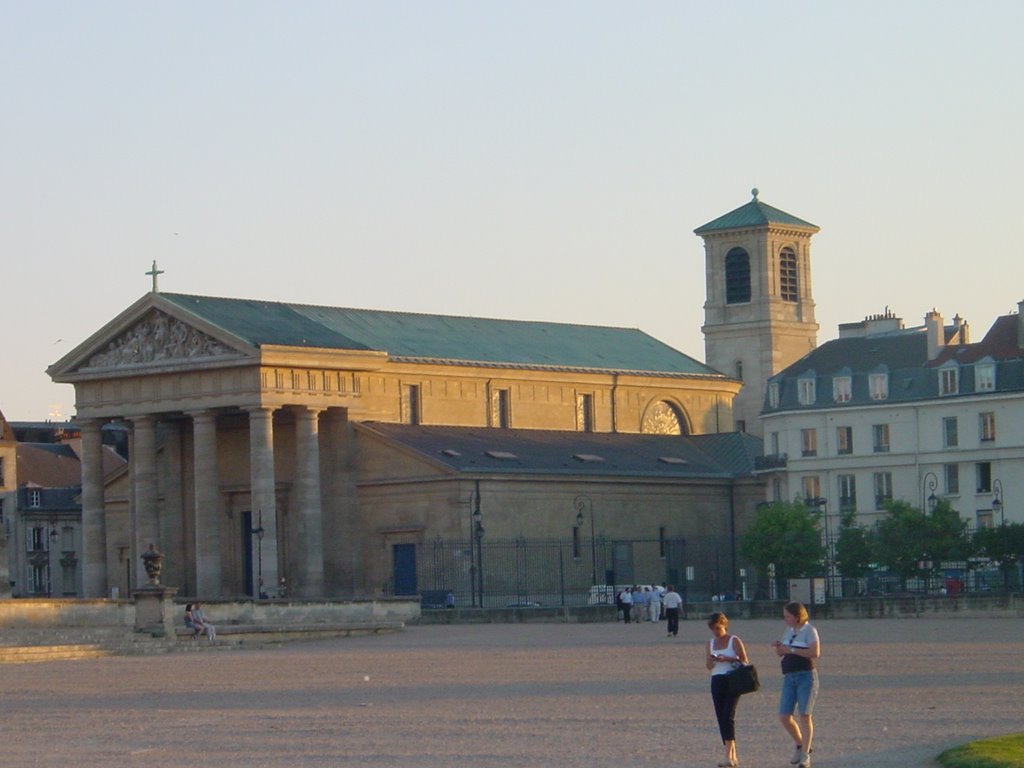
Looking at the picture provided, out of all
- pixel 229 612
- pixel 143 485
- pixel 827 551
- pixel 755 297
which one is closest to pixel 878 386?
pixel 827 551

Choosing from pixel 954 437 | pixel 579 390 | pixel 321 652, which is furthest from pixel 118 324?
pixel 321 652

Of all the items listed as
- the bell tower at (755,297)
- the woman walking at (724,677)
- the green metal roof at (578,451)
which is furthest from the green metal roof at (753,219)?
the woman walking at (724,677)

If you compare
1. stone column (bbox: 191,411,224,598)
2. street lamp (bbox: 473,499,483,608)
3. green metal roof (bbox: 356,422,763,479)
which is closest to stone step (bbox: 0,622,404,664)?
street lamp (bbox: 473,499,483,608)

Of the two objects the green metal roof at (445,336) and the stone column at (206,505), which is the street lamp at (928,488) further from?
the stone column at (206,505)

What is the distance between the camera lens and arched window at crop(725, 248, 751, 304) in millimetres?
130000

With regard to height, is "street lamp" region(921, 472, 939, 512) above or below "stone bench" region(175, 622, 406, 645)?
above

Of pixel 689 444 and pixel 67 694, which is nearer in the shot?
pixel 67 694

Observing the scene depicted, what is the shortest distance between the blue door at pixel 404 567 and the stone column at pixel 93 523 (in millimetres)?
13205

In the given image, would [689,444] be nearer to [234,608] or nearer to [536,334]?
[536,334]

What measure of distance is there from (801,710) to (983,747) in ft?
5.94

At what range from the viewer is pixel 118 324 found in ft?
325

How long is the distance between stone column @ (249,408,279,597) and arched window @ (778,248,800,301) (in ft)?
138

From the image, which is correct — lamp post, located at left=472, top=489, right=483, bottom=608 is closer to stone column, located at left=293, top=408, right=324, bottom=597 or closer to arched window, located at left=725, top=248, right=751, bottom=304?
stone column, located at left=293, top=408, right=324, bottom=597

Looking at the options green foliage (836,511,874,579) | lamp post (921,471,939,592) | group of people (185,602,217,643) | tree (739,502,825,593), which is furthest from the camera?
tree (739,502,825,593)
